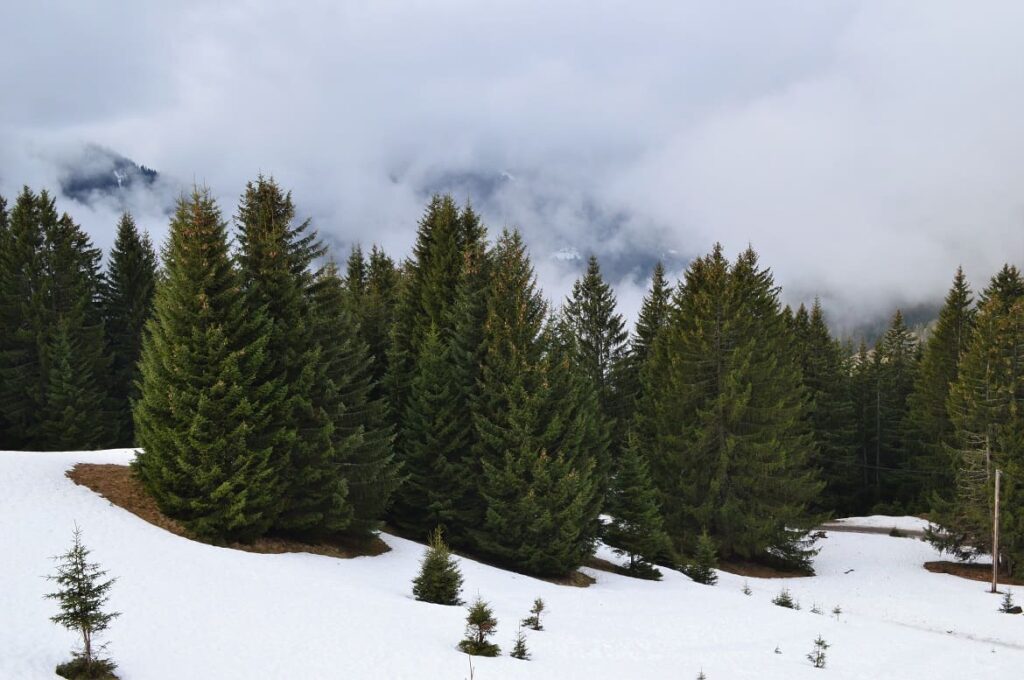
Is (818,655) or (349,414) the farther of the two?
(349,414)

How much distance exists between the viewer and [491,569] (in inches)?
917

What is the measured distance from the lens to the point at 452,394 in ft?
90.9

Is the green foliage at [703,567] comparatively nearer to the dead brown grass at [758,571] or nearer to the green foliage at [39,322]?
the dead brown grass at [758,571]

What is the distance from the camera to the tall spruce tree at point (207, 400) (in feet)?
63.7

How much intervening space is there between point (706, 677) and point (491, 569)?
10.8 meters

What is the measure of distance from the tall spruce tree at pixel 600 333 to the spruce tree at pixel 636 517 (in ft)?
74.7

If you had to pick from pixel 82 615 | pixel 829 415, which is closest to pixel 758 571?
pixel 829 415

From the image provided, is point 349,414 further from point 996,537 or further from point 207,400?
point 996,537

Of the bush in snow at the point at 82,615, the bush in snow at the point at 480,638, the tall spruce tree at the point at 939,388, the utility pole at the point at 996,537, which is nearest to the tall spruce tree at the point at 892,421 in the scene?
the tall spruce tree at the point at 939,388

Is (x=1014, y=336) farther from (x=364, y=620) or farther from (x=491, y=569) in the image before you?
(x=364, y=620)

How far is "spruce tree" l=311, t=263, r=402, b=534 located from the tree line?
9 cm

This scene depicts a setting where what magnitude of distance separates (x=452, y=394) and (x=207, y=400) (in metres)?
10.6

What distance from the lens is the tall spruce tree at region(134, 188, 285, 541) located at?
19406 millimetres

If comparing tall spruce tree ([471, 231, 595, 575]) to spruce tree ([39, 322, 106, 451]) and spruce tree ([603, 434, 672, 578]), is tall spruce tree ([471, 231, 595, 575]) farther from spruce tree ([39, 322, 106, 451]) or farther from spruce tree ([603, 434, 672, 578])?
spruce tree ([39, 322, 106, 451])
